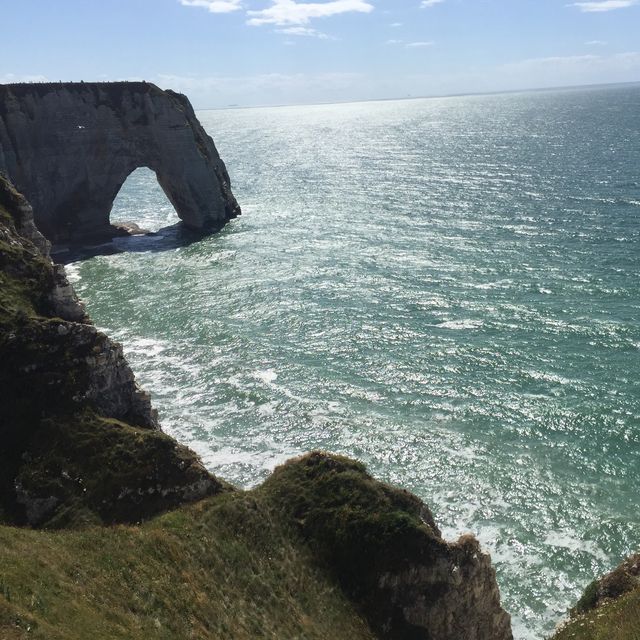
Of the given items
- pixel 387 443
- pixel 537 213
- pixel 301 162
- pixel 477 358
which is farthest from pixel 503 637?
pixel 301 162

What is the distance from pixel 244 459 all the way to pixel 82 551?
770 inches

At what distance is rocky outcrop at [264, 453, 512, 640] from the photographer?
27438mm

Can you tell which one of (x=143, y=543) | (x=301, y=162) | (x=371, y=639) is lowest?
(x=371, y=639)

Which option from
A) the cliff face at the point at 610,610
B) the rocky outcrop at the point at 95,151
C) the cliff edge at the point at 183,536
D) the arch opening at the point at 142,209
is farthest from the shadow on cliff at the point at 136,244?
the cliff face at the point at 610,610

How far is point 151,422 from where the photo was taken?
121 feet

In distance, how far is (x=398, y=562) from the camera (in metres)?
27.6

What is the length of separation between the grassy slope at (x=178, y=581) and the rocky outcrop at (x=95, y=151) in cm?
7608

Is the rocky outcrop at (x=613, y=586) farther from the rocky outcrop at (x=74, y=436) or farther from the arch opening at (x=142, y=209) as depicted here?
the arch opening at (x=142, y=209)

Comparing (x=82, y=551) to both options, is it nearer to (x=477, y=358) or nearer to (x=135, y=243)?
(x=477, y=358)

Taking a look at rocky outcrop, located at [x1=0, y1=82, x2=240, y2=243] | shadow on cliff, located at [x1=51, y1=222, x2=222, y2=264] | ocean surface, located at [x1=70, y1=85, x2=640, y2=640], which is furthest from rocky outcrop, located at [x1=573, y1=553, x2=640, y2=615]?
rocky outcrop, located at [x1=0, y1=82, x2=240, y2=243]

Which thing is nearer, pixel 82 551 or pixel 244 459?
pixel 82 551

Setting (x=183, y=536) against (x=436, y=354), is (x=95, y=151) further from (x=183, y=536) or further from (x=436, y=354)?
(x=183, y=536)

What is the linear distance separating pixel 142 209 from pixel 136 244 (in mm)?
33904

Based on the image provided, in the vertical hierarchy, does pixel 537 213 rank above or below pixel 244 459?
above
